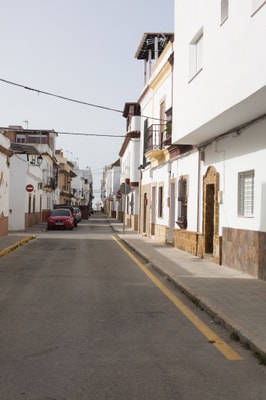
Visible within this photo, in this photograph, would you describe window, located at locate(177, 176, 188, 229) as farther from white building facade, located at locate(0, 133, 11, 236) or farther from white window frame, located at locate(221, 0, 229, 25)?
white building facade, located at locate(0, 133, 11, 236)

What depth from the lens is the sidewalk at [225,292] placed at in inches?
271

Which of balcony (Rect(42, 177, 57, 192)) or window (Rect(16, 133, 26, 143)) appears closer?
balcony (Rect(42, 177, 57, 192))

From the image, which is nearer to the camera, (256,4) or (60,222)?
(256,4)

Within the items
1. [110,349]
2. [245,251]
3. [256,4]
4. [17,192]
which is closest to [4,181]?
[17,192]

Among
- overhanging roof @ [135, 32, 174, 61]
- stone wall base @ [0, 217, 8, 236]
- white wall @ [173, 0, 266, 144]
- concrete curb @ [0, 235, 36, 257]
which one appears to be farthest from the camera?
overhanging roof @ [135, 32, 174, 61]

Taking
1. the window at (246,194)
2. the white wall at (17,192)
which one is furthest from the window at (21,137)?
the window at (246,194)

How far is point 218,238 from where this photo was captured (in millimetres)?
14781

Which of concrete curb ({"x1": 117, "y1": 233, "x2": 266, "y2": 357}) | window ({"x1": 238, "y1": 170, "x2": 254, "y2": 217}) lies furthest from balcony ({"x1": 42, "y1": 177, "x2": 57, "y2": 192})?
concrete curb ({"x1": 117, "y1": 233, "x2": 266, "y2": 357})

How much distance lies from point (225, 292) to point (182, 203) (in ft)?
32.7

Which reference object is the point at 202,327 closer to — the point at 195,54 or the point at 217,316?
the point at 217,316

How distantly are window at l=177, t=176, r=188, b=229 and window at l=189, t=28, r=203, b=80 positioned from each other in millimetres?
5434

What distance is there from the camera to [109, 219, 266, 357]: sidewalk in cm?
688

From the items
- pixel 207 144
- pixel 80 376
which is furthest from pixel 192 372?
pixel 207 144

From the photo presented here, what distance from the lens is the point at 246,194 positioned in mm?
13109
